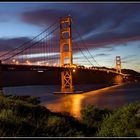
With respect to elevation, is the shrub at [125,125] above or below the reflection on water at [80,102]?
above

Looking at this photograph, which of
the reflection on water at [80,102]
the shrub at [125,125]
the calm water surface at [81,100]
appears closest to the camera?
the shrub at [125,125]

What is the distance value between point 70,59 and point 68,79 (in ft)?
11.4

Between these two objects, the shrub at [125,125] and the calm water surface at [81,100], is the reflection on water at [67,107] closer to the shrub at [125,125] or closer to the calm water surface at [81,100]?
the calm water surface at [81,100]

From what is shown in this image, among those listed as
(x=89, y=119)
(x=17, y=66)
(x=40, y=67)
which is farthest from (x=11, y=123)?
(x=40, y=67)

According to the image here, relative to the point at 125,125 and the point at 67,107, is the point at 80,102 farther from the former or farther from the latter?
the point at 125,125

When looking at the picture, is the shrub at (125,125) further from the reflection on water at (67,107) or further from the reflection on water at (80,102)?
the reflection on water at (67,107)

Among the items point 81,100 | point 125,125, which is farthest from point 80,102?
point 125,125

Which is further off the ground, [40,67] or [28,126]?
[40,67]

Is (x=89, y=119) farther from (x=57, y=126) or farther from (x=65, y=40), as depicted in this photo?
(x=65, y=40)

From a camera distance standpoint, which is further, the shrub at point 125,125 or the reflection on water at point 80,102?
the reflection on water at point 80,102

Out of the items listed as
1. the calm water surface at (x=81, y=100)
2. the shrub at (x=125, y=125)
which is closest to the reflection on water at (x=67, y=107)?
the calm water surface at (x=81, y=100)

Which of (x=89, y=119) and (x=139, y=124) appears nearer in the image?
(x=139, y=124)

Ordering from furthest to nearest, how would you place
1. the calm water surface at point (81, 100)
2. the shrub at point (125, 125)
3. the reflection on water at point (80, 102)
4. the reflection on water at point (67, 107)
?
the calm water surface at point (81, 100)
the reflection on water at point (80, 102)
the reflection on water at point (67, 107)
the shrub at point (125, 125)

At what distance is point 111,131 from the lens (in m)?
9.24
